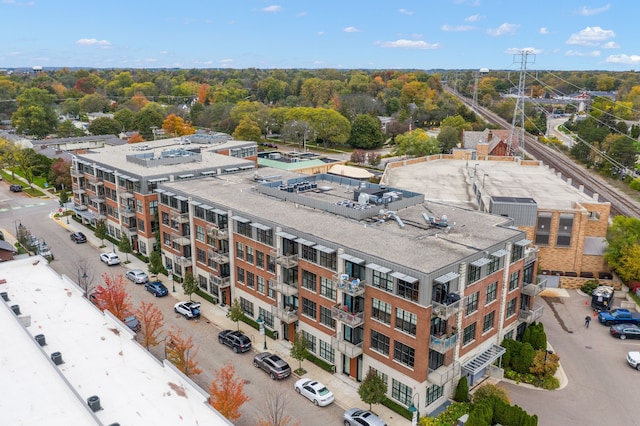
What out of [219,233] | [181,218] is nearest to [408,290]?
[219,233]

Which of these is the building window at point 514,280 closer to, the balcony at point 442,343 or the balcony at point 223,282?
the balcony at point 442,343

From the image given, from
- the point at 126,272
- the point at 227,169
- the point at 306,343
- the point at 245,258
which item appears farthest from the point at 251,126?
the point at 306,343

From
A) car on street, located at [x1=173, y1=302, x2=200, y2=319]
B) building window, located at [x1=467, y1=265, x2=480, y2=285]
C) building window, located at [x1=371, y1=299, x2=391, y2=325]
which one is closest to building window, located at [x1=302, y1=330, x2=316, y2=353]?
building window, located at [x1=371, y1=299, x2=391, y2=325]

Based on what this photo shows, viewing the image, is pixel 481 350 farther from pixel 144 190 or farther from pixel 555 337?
Answer: pixel 144 190

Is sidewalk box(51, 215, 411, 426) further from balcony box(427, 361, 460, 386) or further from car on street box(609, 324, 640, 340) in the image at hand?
car on street box(609, 324, 640, 340)

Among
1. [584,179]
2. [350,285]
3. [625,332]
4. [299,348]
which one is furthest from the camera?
[584,179]

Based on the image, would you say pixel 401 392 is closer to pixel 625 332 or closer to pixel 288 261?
pixel 288 261

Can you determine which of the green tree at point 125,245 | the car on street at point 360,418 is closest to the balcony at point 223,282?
the green tree at point 125,245
